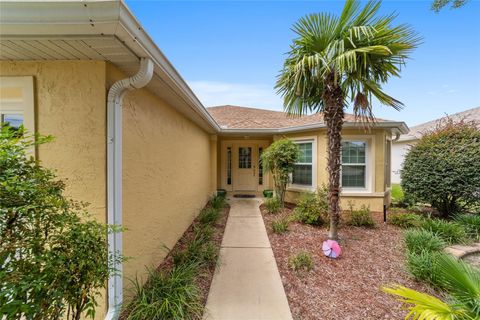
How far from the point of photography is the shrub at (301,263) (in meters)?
3.44

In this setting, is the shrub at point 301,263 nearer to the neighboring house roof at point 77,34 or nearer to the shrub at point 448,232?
the shrub at point 448,232

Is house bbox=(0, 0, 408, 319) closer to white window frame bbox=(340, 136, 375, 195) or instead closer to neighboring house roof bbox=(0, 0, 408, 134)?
neighboring house roof bbox=(0, 0, 408, 134)

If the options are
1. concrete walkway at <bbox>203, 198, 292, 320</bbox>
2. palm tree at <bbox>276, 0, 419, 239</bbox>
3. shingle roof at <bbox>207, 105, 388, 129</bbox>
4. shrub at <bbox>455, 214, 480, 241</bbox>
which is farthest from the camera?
shingle roof at <bbox>207, 105, 388, 129</bbox>

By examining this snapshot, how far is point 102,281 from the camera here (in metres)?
1.39

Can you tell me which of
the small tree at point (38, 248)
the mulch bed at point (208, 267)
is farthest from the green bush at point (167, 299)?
the small tree at point (38, 248)

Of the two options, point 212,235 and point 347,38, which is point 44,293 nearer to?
point 212,235

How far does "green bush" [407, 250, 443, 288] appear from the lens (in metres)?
3.05

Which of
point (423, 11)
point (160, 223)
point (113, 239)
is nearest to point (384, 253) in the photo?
point (160, 223)

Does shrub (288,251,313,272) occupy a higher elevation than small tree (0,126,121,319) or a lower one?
lower

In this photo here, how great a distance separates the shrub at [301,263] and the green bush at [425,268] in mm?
1562

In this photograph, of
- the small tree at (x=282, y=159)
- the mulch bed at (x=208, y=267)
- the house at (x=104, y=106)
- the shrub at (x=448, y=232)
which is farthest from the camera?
the small tree at (x=282, y=159)

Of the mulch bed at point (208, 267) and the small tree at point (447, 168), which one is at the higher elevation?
the small tree at point (447, 168)

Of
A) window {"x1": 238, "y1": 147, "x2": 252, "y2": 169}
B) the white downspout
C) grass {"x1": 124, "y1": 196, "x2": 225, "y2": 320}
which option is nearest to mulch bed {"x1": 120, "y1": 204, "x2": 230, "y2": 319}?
grass {"x1": 124, "y1": 196, "x2": 225, "y2": 320}

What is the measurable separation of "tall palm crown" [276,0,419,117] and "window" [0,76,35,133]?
3.85 m
